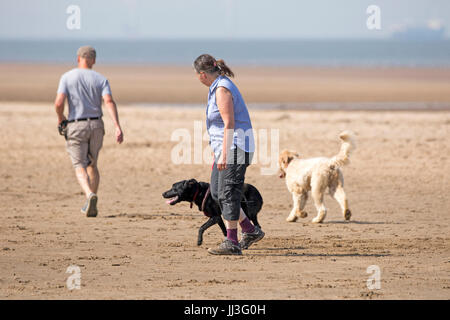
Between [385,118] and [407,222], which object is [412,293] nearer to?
[407,222]

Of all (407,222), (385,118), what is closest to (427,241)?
A: (407,222)

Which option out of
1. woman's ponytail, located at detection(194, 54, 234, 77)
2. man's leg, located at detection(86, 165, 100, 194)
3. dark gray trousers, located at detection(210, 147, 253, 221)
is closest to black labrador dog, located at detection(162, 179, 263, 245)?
dark gray trousers, located at detection(210, 147, 253, 221)

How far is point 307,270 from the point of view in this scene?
6531 mm

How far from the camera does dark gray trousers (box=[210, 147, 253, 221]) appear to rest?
672cm

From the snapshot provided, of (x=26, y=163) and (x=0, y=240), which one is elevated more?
(x=26, y=163)

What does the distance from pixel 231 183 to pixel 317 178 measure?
2.35 metres

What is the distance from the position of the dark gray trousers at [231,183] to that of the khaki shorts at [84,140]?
93.5 inches

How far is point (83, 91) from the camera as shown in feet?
28.8

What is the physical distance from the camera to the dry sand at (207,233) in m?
5.98

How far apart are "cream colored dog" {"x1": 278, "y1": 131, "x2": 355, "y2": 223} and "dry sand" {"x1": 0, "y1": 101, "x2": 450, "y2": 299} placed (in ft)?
0.67

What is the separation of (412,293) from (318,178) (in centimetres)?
331

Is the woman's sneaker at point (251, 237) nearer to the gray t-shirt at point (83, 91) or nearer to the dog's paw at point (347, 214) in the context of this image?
the dog's paw at point (347, 214)

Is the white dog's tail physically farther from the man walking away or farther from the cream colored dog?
the man walking away

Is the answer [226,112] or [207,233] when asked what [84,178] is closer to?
[207,233]
